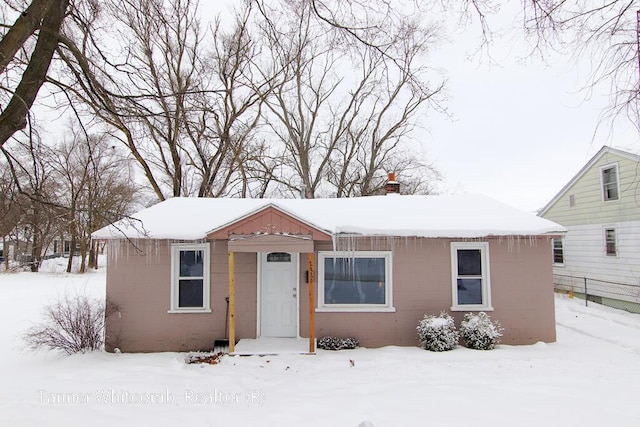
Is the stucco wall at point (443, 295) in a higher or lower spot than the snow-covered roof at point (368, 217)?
lower

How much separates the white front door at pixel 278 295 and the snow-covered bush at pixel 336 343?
2.49 ft

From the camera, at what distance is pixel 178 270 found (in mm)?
8969

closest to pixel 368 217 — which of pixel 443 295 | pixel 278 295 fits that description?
pixel 443 295

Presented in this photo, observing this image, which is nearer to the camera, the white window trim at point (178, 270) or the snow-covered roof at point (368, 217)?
the snow-covered roof at point (368, 217)

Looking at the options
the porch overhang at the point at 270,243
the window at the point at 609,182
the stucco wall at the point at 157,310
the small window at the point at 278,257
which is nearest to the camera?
the porch overhang at the point at 270,243

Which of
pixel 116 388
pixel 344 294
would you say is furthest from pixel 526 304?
pixel 116 388

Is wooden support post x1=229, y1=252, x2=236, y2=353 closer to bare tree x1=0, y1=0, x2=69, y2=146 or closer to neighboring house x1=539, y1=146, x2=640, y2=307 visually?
bare tree x1=0, y1=0, x2=69, y2=146

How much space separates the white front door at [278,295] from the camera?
9.02 meters

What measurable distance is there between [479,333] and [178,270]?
22.2ft

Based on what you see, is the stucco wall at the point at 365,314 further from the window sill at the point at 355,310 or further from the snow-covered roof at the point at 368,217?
Answer: the snow-covered roof at the point at 368,217

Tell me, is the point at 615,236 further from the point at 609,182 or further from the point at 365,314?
the point at 365,314

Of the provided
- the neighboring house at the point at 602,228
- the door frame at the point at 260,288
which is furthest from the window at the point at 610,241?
the door frame at the point at 260,288

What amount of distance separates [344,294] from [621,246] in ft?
36.3

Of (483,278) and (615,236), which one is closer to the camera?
(483,278)
